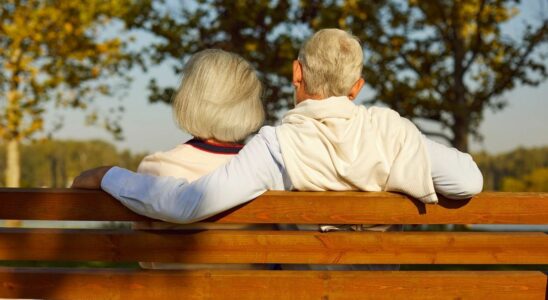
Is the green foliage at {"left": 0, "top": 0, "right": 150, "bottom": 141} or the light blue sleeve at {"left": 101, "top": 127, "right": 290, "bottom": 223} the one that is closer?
the light blue sleeve at {"left": 101, "top": 127, "right": 290, "bottom": 223}

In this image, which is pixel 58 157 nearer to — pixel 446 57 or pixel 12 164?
pixel 12 164

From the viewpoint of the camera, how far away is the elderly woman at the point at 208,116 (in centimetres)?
303

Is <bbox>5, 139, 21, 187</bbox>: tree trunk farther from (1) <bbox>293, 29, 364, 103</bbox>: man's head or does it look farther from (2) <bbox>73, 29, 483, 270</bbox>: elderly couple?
(1) <bbox>293, 29, 364, 103</bbox>: man's head

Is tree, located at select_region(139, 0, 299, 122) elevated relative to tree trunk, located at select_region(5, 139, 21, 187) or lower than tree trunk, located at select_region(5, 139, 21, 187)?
elevated

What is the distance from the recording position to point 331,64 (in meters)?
3.07

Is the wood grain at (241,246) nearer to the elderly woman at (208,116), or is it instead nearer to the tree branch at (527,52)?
the elderly woman at (208,116)

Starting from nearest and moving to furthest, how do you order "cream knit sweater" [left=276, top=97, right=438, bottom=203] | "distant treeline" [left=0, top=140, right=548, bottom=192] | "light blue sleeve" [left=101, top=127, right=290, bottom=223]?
"light blue sleeve" [left=101, top=127, right=290, bottom=223], "cream knit sweater" [left=276, top=97, right=438, bottom=203], "distant treeline" [left=0, top=140, right=548, bottom=192]

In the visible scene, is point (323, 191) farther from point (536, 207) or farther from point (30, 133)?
point (30, 133)

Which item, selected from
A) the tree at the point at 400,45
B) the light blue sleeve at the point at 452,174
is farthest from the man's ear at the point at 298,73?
the tree at the point at 400,45

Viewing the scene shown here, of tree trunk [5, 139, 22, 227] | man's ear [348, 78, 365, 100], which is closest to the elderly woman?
man's ear [348, 78, 365, 100]

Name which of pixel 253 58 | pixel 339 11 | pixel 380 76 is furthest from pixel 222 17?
pixel 380 76

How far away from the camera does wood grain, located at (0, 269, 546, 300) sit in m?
2.88

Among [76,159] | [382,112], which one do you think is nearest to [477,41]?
[382,112]

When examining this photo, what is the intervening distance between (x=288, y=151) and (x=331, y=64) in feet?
1.35
